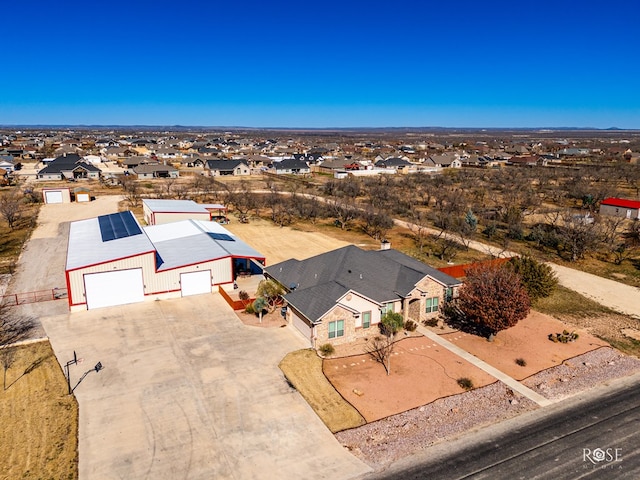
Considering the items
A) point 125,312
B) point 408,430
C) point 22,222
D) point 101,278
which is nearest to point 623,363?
point 408,430

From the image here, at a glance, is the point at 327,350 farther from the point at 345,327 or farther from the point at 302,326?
the point at 302,326

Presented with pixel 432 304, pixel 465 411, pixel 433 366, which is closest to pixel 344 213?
pixel 432 304

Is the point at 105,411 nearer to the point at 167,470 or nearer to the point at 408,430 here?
the point at 167,470

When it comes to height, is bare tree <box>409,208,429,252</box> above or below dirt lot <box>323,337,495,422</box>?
above

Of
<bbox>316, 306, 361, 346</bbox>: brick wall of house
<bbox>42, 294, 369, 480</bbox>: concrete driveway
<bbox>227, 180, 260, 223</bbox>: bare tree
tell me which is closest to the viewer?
<bbox>42, 294, 369, 480</bbox>: concrete driveway

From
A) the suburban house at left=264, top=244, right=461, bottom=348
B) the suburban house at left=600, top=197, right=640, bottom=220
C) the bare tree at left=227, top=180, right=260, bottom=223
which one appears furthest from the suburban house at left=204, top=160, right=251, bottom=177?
the suburban house at left=264, top=244, right=461, bottom=348

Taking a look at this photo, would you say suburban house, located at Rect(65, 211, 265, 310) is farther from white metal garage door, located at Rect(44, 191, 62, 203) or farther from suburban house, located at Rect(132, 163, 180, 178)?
suburban house, located at Rect(132, 163, 180, 178)
